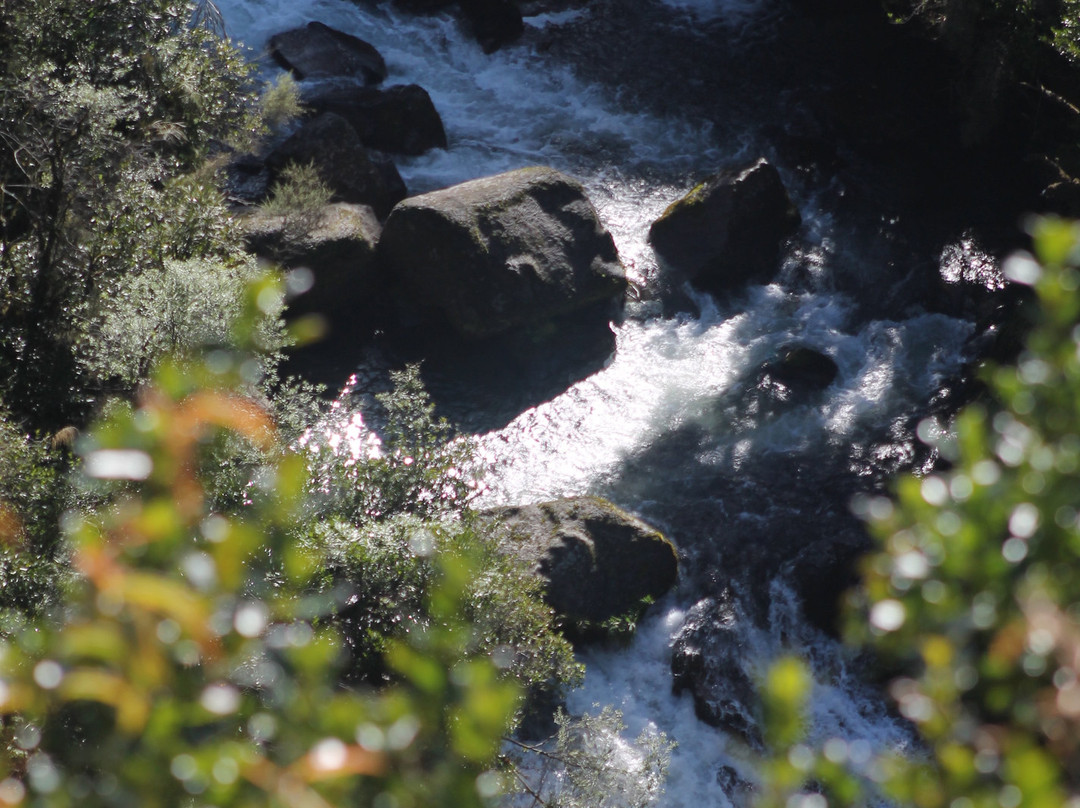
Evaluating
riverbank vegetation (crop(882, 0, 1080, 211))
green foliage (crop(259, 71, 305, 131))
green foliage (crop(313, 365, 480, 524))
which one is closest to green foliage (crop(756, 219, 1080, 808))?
green foliage (crop(313, 365, 480, 524))

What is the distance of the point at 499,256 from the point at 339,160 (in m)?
3.18

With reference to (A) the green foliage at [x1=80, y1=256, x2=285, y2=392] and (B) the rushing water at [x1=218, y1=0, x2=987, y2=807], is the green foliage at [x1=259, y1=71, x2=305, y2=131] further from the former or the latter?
(A) the green foliage at [x1=80, y1=256, x2=285, y2=392]

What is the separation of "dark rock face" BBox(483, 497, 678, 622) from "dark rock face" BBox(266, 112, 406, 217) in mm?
6120

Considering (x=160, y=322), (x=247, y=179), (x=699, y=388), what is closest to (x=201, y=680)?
(x=160, y=322)

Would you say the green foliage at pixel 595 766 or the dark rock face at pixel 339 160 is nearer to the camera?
the green foliage at pixel 595 766

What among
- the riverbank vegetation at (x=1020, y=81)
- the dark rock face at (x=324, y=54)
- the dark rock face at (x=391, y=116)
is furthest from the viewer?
the dark rock face at (x=324, y=54)

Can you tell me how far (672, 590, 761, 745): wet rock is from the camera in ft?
28.6

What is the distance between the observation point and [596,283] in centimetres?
1303

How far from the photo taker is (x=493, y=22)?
19.0 meters

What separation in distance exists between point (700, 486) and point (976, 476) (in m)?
9.28

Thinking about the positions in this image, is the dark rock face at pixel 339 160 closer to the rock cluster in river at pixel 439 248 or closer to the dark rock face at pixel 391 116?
the rock cluster in river at pixel 439 248

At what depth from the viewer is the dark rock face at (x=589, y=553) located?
9211mm

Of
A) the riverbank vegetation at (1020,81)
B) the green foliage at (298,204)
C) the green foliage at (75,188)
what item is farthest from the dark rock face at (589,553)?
the riverbank vegetation at (1020,81)

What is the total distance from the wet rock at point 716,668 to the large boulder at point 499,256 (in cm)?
488
